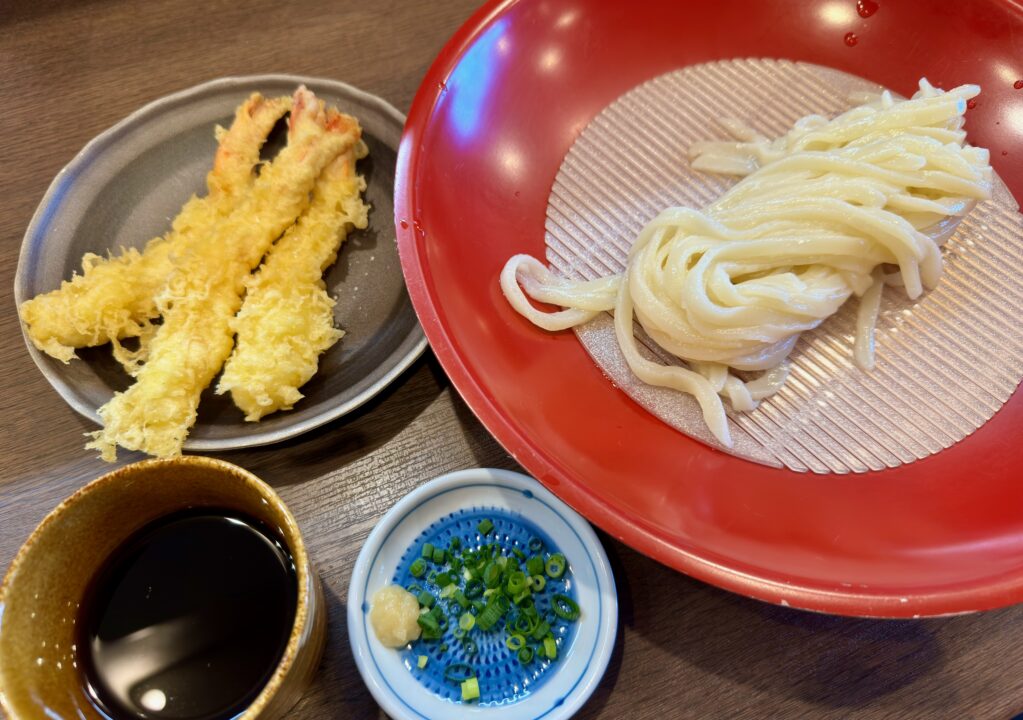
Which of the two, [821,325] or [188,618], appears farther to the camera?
[821,325]

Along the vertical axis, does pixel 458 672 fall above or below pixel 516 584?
below

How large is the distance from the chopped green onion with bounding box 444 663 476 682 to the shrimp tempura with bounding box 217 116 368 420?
0.77m

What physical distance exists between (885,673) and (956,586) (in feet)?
0.96

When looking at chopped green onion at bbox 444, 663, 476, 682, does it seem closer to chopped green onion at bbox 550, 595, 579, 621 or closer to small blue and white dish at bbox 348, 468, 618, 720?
small blue and white dish at bbox 348, 468, 618, 720

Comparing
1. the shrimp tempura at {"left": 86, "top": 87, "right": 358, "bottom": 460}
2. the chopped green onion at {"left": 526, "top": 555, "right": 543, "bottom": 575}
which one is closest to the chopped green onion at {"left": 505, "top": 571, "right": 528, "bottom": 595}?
the chopped green onion at {"left": 526, "top": 555, "right": 543, "bottom": 575}

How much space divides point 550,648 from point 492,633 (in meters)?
0.14

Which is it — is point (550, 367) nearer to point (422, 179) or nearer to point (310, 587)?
point (422, 179)

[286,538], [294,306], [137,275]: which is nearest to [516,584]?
[286,538]

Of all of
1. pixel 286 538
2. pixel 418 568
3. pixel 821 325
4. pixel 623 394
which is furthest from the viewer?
pixel 821 325

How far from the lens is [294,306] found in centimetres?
185

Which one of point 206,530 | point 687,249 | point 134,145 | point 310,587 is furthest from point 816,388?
point 134,145

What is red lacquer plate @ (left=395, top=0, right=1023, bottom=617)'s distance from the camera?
1396mm

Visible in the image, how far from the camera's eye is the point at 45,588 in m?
1.20

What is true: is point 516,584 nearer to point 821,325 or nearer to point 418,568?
point 418,568
